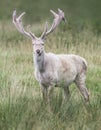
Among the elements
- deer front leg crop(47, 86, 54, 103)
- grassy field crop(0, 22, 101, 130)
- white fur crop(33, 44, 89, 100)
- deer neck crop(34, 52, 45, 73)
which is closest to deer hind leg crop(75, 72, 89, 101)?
white fur crop(33, 44, 89, 100)

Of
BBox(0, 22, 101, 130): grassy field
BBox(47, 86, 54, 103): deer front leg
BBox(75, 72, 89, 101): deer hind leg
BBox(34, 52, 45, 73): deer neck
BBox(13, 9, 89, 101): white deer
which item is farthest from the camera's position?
BBox(75, 72, 89, 101): deer hind leg

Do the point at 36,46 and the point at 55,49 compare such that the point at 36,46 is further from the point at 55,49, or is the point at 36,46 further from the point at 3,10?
the point at 3,10

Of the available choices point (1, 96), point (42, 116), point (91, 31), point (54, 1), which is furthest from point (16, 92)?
point (54, 1)

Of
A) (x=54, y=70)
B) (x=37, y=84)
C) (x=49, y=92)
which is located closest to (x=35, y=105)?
(x=49, y=92)

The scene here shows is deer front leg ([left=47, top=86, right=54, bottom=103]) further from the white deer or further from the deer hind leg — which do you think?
the deer hind leg

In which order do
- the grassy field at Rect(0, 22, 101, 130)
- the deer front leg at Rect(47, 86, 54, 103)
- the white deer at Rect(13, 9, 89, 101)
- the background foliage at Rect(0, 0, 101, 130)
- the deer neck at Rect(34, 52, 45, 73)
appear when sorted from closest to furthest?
the grassy field at Rect(0, 22, 101, 130) → the background foliage at Rect(0, 0, 101, 130) → the deer front leg at Rect(47, 86, 54, 103) → the white deer at Rect(13, 9, 89, 101) → the deer neck at Rect(34, 52, 45, 73)

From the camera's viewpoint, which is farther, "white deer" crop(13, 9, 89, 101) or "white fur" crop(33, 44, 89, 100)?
"white fur" crop(33, 44, 89, 100)

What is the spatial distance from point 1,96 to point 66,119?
3.84 ft

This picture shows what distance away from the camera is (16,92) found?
9.34m

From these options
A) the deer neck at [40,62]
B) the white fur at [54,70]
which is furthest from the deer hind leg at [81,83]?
the deer neck at [40,62]

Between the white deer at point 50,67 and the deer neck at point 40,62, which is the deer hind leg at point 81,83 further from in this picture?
the deer neck at point 40,62

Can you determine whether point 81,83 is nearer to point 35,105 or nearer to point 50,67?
point 50,67

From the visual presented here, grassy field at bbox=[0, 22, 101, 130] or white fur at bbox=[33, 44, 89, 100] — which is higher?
white fur at bbox=[33, 44, 89, 100]

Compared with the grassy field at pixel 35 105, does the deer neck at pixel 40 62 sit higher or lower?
higher
